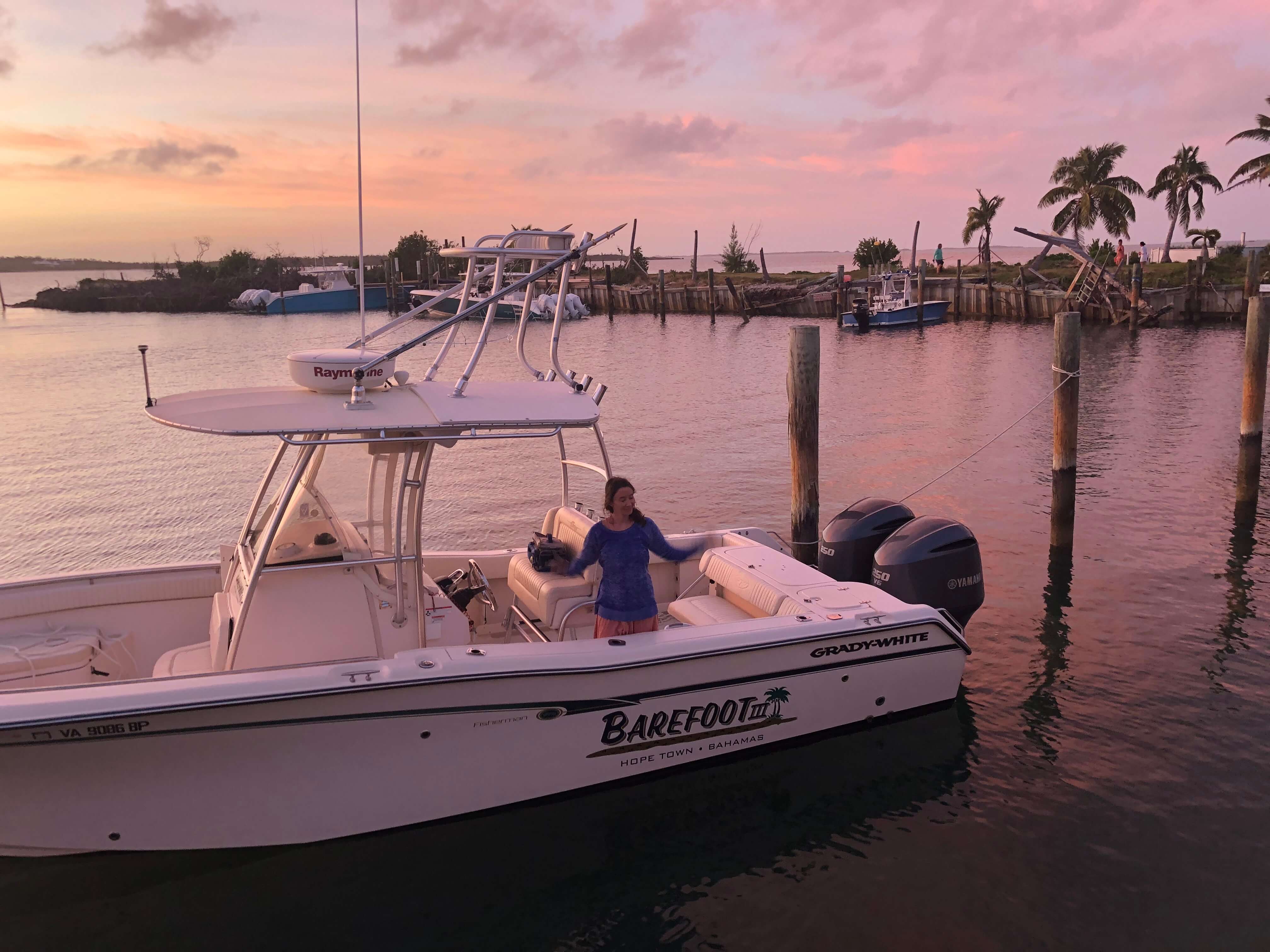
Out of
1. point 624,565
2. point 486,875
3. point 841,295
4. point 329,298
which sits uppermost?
point 329,298

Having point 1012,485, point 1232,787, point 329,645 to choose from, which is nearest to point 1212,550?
point 1012,485

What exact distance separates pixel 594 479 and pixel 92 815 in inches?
457

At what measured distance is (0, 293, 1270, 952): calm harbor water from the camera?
5160mm

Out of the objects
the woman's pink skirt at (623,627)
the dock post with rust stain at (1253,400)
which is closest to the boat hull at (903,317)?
the dock post with rust stain at (1253,400)

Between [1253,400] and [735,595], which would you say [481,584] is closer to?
[735,595]

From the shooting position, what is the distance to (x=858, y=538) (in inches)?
316

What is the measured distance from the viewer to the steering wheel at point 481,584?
6816 millimetres

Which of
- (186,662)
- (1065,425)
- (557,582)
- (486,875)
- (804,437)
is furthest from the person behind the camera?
(1065,425)

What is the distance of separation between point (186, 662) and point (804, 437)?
20.5 feet

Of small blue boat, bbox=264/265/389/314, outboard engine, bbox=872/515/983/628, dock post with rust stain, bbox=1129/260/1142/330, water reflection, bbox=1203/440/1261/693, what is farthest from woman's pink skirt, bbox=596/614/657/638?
small blue boat, bbox=264/265/389/314

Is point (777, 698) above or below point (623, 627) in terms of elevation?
below

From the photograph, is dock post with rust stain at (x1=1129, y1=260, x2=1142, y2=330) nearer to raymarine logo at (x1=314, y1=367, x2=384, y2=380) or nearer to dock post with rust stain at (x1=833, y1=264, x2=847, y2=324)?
dock post with rust stain at (x1=833, y1=264, x2=847, y2=324)

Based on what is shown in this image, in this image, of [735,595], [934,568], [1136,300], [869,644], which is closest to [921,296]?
[1136,300]

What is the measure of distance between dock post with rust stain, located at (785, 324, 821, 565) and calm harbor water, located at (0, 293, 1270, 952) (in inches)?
76.1
